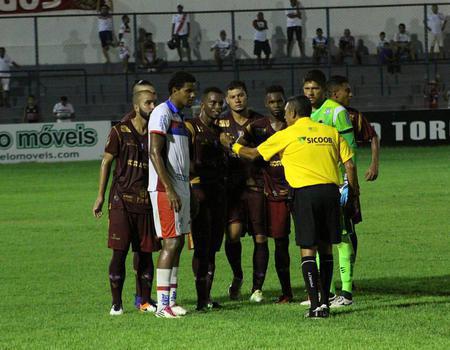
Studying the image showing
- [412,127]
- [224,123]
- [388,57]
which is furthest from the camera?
[388,57]

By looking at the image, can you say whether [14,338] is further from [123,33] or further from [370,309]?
[123,33]

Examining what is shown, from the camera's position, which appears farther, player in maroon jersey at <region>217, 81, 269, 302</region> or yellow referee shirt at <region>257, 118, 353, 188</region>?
player in maroon jersey at <region>217, 81, 269, 302</region>

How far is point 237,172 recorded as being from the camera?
1155 centimetres

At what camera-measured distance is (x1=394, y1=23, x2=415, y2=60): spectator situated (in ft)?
125

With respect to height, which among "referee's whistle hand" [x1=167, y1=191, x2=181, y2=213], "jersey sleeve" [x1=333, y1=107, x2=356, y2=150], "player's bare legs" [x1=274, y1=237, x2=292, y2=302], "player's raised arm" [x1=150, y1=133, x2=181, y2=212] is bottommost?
"player's bare legs" [x1=274, y1=237, x2=292, y2=302]

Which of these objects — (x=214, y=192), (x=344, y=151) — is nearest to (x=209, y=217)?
(x=214, y=192)

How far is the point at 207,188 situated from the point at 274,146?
1136 millimetres

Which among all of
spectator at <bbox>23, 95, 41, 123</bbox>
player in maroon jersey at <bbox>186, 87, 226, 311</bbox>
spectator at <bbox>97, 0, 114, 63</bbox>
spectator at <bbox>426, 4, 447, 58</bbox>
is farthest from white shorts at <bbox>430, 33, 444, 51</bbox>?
player in maroon jersey at <bbox>186, 87, 226, 311</bbox>

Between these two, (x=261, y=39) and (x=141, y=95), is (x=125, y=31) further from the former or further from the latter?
(x=141, y=95)

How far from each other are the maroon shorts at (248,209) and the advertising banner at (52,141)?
2224 centimetres

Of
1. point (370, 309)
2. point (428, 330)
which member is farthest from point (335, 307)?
point (428, 330)

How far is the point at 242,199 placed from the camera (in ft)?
38.2

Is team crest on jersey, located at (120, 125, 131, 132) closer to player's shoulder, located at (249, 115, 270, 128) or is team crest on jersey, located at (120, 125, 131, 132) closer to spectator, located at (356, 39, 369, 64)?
player's shoulder, located at (249, 115, 270, 128)

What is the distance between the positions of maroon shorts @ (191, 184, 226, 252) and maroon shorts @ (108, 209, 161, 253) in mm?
384
